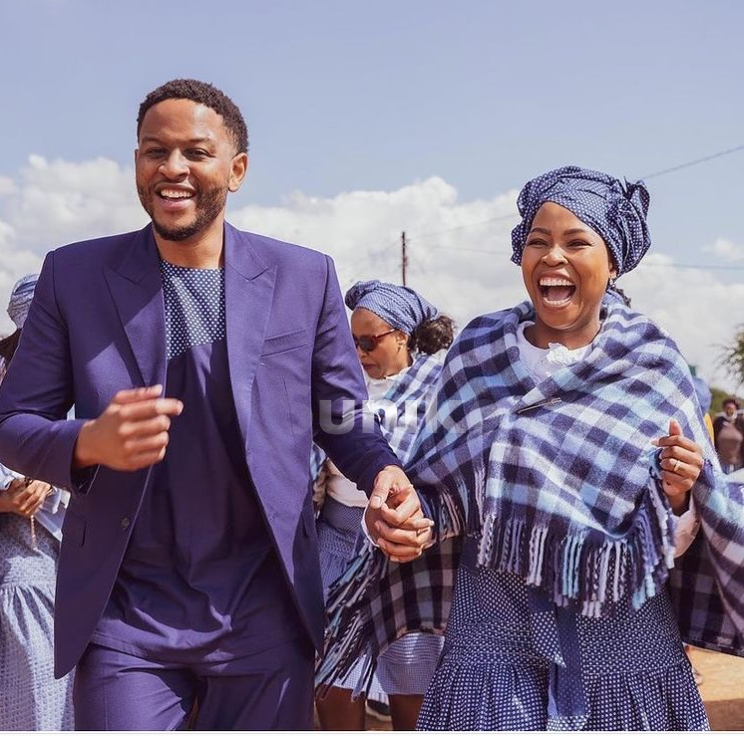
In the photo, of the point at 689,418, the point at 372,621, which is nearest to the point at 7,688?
the point at 372,621

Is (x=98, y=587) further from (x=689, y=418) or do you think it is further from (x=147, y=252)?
→ (x=689, y=418)

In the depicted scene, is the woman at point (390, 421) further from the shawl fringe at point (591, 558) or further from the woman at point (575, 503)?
the shawl fringe at point (591, 558)

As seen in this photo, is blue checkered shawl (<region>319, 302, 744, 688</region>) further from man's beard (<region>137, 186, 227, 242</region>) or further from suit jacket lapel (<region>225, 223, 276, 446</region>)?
man's beard (<region>137, 186, 227, 242</region>)

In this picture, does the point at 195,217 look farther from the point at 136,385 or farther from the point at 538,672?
the point at 538,672

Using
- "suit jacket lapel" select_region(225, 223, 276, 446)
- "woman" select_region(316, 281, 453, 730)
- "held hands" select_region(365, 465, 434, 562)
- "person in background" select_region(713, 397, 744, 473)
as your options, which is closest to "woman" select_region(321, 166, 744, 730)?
"held hands" select_region(365, 465, 434, 562)

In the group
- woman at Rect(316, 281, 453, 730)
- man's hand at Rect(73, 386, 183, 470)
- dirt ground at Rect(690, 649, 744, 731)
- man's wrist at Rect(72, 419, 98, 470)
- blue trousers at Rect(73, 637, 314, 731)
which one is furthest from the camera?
dirt ground at Rect(690, 649, 744, 731)

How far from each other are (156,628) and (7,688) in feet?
9.03

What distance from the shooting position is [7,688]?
17.9ft

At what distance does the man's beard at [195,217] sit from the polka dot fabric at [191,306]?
5.1 inches

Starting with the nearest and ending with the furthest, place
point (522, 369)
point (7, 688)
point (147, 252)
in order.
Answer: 1. point (147, 252)
2. point (522, 369)
3. point (7, 688)

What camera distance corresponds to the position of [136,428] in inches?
105

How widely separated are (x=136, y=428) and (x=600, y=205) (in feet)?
5.59

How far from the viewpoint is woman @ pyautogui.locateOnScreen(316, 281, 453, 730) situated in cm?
562

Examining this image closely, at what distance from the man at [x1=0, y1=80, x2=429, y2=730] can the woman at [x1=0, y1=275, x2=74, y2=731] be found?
225cm
